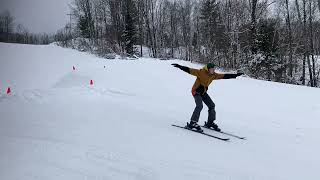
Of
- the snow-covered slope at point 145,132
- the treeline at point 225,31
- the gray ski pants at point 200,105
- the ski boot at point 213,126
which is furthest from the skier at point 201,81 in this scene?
the treeline at point 225,31

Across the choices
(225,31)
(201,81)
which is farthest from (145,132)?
(225,31)

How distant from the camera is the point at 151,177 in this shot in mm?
5562

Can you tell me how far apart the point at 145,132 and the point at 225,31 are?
3008 centimetres

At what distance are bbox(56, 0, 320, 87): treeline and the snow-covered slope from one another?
543 inches

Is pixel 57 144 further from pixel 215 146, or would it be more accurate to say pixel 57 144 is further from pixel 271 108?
pixel 271 108

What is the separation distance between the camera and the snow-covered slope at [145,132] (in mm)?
5863

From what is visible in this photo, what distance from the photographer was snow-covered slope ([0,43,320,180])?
5.86 metres

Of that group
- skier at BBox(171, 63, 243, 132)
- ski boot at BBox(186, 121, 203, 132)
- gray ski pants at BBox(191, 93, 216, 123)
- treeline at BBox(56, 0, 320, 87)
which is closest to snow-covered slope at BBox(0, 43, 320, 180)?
ski boot at BBox(186, 121, 203, 132)

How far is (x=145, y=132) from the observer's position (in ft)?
27.6

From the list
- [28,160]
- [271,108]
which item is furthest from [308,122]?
[28,160]

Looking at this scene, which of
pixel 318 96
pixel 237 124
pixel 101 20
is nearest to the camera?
pixel 237 124

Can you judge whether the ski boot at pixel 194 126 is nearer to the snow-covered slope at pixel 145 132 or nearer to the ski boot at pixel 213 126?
the snow-covered slope at pixel 145 132

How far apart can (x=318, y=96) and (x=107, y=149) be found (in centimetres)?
1220

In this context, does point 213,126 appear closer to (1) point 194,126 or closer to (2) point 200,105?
(1) point 194,126
